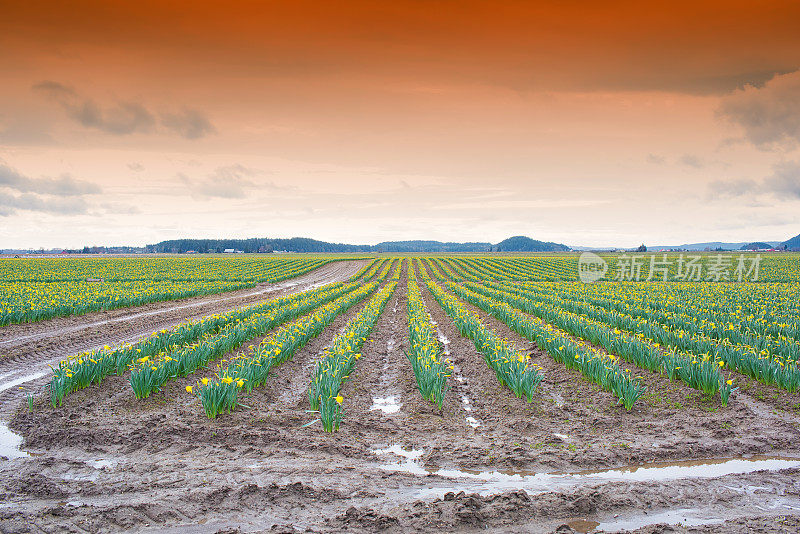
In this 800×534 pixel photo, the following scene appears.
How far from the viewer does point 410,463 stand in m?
5.09

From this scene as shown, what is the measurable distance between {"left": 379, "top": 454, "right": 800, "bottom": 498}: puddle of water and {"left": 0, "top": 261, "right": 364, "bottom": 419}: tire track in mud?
22.0 ft

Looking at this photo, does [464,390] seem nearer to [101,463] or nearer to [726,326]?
[101,463]

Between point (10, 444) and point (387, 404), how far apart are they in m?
5.11

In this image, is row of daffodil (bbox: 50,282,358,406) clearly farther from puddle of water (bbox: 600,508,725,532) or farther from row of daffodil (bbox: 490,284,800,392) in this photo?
row of daffodil (bbox: 490,284,800,392)

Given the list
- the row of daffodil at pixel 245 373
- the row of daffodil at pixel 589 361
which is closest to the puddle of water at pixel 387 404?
the row of daffodil at pixel 245 373

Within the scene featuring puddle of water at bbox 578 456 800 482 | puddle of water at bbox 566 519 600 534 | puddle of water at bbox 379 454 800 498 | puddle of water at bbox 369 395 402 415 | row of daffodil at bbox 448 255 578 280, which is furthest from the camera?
row of daffodil at bbox 448 255 578 280

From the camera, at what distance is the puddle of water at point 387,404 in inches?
273

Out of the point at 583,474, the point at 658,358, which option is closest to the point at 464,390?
the point at 583,474

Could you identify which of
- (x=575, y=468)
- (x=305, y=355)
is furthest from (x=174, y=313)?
(x=575, y=468)

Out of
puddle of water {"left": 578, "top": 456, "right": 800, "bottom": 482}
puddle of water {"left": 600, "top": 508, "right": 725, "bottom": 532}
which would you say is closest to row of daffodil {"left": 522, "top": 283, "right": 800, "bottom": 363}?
puddle of water {"left": 578, "top": 456, "right": 800, "bottom": 482}

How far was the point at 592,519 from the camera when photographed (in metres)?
3.85

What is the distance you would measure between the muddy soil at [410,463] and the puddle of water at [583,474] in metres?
0.02

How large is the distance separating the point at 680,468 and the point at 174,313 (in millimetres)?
18474

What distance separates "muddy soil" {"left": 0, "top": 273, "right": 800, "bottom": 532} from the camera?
3.84 metres
